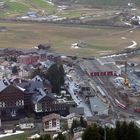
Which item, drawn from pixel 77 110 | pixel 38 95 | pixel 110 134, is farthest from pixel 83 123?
pixel 110 134

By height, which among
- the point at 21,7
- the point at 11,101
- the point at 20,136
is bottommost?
the point at 21,7

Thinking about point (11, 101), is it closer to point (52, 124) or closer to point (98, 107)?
point (52, 124)

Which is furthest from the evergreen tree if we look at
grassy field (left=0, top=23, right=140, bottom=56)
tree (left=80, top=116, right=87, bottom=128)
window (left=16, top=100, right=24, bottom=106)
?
grassy field (left=0, top=23, right=140, bottom=56)

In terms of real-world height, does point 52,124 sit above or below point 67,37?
above

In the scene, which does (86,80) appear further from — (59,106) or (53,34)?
(53,34)

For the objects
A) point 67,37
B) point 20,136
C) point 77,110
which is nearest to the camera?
point 20,136

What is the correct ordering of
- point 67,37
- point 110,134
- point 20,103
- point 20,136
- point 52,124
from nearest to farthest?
point 110,134 < point 20,136 < point 52,124 < point 20,103 < point 67,37

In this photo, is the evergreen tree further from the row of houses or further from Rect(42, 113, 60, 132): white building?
the row of houses
